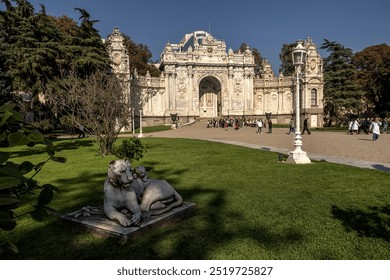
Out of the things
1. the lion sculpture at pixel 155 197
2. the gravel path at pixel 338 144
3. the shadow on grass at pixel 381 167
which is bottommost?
the shadow on grass at pixel 381 167

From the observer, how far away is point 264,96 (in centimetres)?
5662

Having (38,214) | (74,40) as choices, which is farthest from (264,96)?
(38,214)

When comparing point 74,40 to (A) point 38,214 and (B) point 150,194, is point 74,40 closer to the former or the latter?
(B) point 150,194

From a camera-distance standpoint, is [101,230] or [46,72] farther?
[46,72]

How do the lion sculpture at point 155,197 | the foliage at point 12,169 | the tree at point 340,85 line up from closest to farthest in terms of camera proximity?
1. the foliage at point 12,169
2. the lion sculpture at point 155,197
3. the tree at point 340,85

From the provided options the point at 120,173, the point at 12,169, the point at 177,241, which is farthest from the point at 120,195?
the point at 12,169

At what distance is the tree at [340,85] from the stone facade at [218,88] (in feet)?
5.79

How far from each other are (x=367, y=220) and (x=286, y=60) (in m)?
69.1

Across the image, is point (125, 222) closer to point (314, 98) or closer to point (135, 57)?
point (314, 98)

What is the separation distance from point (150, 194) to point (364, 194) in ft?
15.6

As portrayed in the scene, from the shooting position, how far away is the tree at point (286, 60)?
65875 millimetres

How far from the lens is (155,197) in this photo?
507 centimetres

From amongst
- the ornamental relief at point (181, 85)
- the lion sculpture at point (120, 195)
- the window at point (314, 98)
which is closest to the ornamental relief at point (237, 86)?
the ornamental relief at point (181, 85)

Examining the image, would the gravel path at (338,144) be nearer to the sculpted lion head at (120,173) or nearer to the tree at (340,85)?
the sculpted lion head at (120,173)
